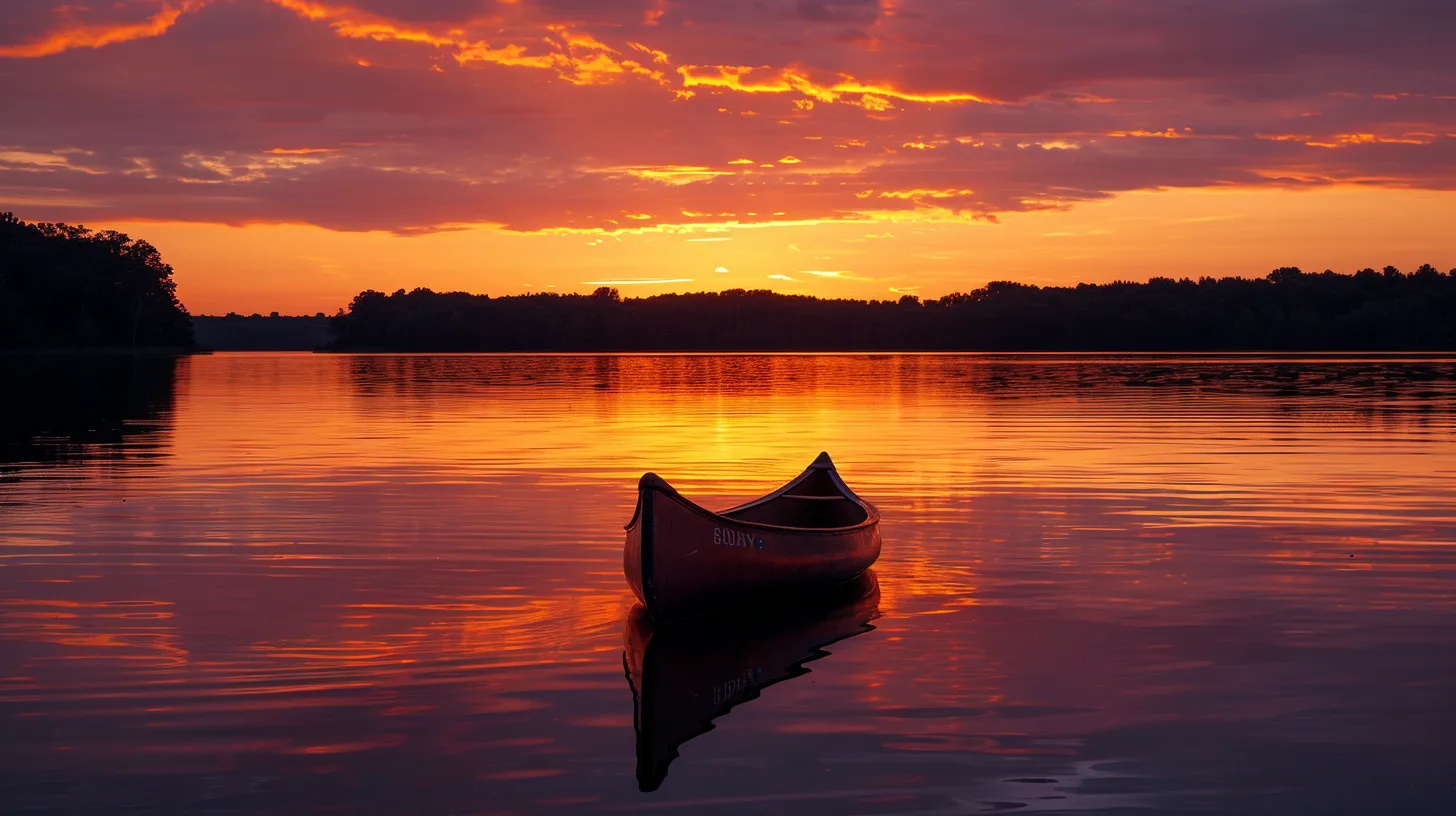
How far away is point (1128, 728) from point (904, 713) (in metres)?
2.05

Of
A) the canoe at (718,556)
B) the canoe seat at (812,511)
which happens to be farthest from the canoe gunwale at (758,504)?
the canoe seat at (812,511)

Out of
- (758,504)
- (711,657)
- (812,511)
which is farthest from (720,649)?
(812,511)

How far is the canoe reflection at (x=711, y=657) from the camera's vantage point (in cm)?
1230

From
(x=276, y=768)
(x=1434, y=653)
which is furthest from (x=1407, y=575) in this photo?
(x=276, y=768)

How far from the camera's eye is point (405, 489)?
30891 mm

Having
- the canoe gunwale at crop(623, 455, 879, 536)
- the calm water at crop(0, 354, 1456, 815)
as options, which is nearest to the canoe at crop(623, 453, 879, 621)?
the canoe gunwale at crop(623, 455, 879, 536)

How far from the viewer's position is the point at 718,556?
16766 millimetres

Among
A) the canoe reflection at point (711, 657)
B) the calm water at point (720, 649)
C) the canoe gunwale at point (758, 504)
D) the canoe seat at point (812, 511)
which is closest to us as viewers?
the calm water at point (720, 649)

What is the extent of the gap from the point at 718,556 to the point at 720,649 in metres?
1.55

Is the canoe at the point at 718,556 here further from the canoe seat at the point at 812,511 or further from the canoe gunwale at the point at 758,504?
the canoe seat at the point at 812,511

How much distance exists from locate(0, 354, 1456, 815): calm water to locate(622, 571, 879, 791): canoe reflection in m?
0.08

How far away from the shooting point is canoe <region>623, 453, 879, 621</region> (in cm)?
1605

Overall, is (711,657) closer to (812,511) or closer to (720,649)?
(720,649)

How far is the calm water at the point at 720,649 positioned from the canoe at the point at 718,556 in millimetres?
608
